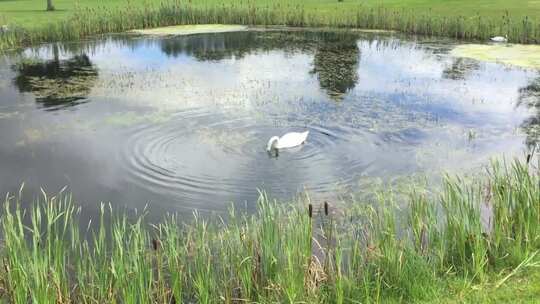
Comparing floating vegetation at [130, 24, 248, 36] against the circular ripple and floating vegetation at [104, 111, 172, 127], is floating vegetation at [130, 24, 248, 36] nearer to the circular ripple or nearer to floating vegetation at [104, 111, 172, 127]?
floating vegetation at [104, 111, 172, 127]

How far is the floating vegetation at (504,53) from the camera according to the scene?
18297 mm

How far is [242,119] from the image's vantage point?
12383 millimetres

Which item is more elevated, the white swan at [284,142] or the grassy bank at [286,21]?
the grassy bank at [286,21]

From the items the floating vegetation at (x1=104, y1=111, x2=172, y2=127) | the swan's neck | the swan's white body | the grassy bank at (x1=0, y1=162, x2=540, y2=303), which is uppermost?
the swan's white body

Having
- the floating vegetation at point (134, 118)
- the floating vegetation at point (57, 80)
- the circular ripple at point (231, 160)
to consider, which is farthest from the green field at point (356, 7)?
the circular ripple at point (231, 160)

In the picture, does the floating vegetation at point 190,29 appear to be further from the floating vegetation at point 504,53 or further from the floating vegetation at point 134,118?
the floating vegetation at point 134,118

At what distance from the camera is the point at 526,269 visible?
5.66 m

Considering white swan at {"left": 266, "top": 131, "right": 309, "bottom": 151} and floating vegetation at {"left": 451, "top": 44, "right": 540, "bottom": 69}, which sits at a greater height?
floating vegetation at {"left": 451, "top": 44, "right": 540, "bottom": 69}

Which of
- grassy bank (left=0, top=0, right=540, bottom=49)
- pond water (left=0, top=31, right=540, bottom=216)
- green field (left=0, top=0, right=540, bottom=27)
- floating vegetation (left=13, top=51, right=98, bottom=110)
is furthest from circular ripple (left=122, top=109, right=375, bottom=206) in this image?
green field (left=0, top=0, right=540, bottom=27)

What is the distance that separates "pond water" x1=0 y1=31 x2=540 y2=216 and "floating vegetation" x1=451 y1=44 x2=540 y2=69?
576 mm

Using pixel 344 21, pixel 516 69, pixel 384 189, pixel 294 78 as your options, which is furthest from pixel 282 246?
pixel 344 21

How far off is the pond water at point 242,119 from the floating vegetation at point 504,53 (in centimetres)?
58

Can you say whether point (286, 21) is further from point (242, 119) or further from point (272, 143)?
point (272, 143)

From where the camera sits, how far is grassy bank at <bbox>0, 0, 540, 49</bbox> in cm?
2252
